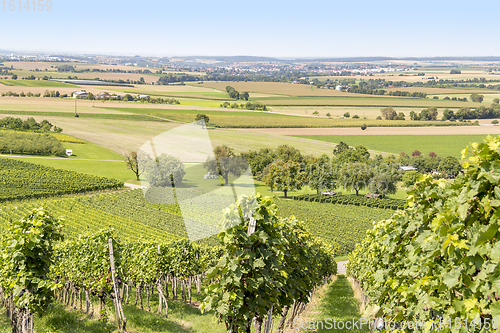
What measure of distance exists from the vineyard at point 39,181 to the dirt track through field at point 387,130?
50.5 meters

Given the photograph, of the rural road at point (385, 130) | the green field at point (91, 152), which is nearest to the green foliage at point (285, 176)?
the rural road at point (385, 130)

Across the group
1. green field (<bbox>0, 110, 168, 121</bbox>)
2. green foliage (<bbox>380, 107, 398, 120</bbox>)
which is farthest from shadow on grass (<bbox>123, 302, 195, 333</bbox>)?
green foliage (<bbox>380, 107, 398, 120</bbox>)

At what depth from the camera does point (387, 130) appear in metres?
112

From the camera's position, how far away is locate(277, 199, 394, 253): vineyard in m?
46.1

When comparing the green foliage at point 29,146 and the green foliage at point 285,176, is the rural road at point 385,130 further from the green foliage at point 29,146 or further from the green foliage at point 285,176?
the green foliage at point 29,146

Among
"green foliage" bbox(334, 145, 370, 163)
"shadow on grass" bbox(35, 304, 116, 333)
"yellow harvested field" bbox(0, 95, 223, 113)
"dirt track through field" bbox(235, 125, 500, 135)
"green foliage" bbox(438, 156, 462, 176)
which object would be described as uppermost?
"yellow harvested field" bbox(0, 95, 223, 113)

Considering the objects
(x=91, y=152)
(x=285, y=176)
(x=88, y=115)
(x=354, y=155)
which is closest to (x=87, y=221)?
(x=285, y=176)

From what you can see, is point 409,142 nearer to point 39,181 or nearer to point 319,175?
point 319,175

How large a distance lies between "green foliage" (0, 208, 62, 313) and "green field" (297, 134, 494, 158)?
9535cm

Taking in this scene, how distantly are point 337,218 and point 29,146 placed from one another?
60.9m

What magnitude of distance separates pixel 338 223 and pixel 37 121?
3064 inches

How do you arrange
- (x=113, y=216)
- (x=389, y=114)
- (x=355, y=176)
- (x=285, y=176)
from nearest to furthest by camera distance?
(x=113, y=216) → (x=285, y=176) → (x=355, y=176) → (x=389, y=114)

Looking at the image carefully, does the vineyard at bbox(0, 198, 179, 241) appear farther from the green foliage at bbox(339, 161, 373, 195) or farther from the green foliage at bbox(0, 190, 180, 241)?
the green foliage at bbox(339, 161, 373, 195)

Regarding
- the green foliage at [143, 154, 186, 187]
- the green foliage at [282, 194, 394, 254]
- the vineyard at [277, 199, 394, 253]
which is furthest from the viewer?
the green foliage at [282, 194, 394, 254]
